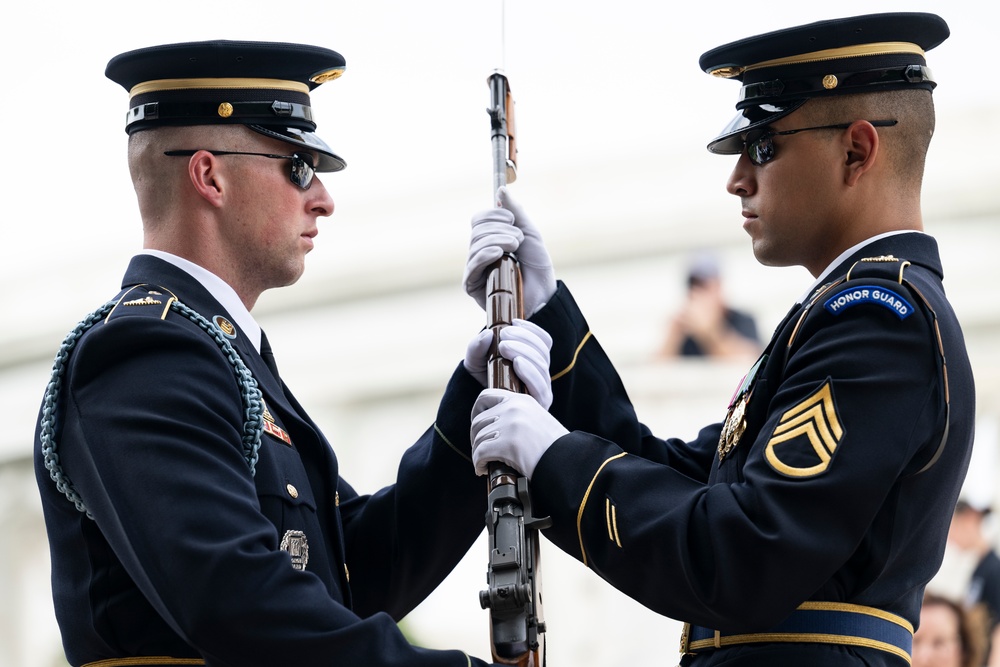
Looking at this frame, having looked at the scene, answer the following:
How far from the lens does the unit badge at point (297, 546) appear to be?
3223 mm

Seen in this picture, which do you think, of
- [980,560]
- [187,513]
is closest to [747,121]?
[187,513]

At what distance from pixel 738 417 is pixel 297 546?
41.6 inches

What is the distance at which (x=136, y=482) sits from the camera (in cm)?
294

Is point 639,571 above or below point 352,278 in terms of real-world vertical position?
below

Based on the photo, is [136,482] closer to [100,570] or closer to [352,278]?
[100,570]

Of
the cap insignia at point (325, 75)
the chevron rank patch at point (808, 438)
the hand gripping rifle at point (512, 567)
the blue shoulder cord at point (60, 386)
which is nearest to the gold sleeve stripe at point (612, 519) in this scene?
the hand gripping rifle at point (512, 567)

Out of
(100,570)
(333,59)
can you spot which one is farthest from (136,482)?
(333,59)

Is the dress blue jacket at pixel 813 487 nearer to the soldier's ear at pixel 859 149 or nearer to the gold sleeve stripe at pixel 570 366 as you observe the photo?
the soldier's ear at pixel 859 149

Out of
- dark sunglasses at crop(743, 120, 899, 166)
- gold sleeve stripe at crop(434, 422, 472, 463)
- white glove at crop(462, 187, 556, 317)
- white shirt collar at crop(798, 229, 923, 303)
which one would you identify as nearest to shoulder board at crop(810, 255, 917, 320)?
white shirt collar at crop(798, 229, 923, 303)

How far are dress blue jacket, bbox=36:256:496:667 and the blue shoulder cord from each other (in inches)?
0.7

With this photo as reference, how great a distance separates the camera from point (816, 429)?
3.04 meters

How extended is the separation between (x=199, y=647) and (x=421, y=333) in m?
6.19

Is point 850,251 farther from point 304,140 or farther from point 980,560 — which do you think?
point 980,560

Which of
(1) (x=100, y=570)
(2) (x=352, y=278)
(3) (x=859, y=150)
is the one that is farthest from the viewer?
(2) (x=352, y=278)
